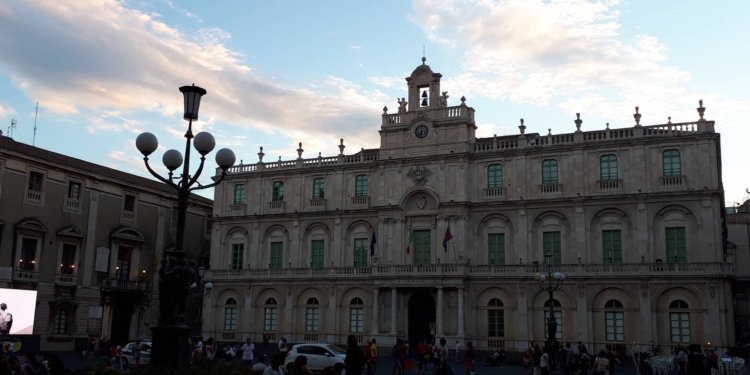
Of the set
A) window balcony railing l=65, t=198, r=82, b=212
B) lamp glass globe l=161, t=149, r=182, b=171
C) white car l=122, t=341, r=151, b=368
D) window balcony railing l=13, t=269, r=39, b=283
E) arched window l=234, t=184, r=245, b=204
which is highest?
arched window l=234, t=184, r=245, b=204

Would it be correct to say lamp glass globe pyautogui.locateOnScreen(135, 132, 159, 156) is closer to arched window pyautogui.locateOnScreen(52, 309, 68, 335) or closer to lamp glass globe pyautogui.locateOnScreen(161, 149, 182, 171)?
lamp glass globe pyautogui.locateOnScreen(161, 149, 182, 171)

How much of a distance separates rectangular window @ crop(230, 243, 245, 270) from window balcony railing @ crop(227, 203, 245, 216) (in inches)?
91.6

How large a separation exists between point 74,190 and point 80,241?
3.39 metres

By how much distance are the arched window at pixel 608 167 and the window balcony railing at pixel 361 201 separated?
15.5 metres

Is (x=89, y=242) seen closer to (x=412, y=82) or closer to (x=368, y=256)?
(x=368, y=256)

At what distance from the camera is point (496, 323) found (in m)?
43.8

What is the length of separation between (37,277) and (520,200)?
98.6ft

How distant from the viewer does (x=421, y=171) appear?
46781mm

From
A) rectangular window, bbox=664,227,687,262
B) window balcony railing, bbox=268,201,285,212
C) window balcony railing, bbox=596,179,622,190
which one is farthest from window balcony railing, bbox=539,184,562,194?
window balcony railing, bbox=268,201,285,212

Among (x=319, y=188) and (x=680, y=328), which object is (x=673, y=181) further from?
(x=319, y=188)

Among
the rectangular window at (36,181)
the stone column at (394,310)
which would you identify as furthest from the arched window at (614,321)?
the rectangular window at (36,181)

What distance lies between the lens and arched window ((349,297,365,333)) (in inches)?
1874

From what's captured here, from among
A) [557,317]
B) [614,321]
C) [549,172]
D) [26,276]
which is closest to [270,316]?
[26,276]

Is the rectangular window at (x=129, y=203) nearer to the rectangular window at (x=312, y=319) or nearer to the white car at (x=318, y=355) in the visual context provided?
the rectangular window at (x=312, y=319)
